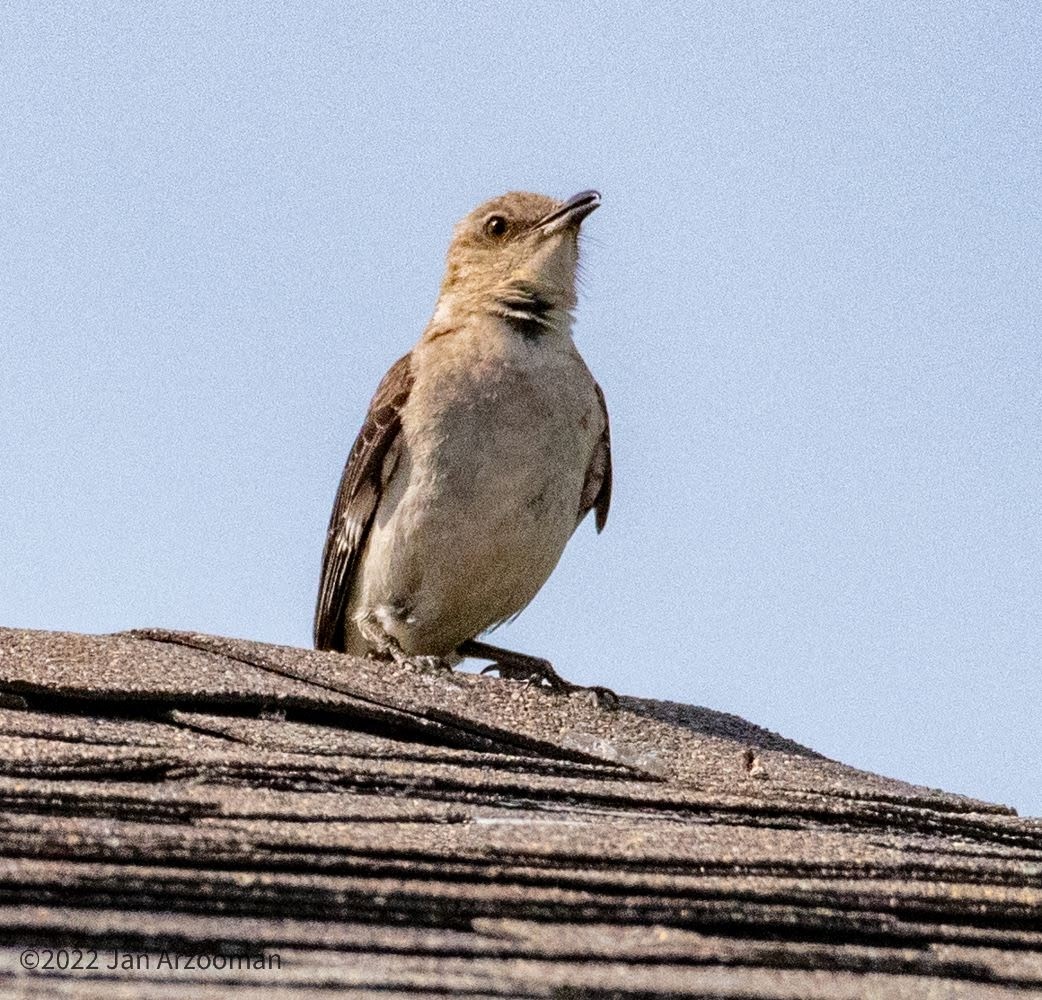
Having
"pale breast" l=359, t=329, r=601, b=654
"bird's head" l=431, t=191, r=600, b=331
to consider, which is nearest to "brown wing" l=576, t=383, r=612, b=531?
"pale breast" l=359, t=329, r=601, b=654

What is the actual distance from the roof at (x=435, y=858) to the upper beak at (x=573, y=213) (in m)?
4.10

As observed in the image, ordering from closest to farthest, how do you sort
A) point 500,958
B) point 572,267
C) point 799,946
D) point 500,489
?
point 500,958 < point 799,946 < point 500,489 < point 572,267

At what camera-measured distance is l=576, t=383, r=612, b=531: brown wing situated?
332 inches

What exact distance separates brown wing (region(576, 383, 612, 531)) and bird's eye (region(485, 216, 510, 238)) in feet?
3.88

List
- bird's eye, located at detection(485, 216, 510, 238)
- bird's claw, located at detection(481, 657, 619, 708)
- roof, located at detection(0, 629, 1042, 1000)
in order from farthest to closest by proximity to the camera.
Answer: bird's eye, located at detection(485, 216, 510, 238) < bird's claw, located at detection(481, 657, 619, 708) < roof, located at detection(0, 629, 1042, 1000)

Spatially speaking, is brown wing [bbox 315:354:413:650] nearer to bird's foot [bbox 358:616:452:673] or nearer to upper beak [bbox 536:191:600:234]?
bird's foot [bbox 358:616:452:673]

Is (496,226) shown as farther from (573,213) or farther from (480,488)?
(480,488)

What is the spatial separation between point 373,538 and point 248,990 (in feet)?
16.8

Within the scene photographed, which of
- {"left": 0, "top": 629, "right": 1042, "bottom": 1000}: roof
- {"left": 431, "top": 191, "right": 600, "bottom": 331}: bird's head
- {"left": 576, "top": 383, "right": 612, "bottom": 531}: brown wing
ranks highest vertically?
{"left": 431, "top": 191, "right": 600, "bottom": 331}: bird's head

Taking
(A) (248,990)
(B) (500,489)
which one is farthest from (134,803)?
(B) (500,489)

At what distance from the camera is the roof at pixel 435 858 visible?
327 centimetres

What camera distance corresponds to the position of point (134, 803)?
3.78m

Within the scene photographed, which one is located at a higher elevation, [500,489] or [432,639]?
[500,489]

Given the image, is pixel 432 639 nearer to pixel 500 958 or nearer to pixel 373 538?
pixel 373 538
